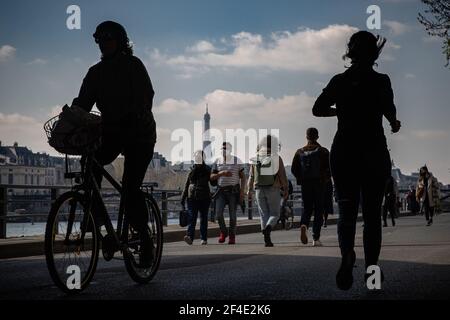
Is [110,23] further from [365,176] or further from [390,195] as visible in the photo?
[390,195]

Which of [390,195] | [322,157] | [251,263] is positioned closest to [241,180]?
[322,157]

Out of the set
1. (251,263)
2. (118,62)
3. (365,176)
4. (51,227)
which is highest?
(118,62)

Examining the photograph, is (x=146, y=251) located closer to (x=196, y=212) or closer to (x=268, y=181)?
(x=268, y=181)

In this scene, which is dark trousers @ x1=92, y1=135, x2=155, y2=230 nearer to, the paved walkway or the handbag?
the paved walkway

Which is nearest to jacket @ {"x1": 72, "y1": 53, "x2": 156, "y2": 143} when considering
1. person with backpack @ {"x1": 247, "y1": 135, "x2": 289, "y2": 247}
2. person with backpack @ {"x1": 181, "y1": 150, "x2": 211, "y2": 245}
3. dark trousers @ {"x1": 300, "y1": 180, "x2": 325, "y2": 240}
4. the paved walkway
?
the paved walkway

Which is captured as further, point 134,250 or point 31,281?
point 31,281

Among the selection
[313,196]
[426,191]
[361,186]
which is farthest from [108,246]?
[426,191]

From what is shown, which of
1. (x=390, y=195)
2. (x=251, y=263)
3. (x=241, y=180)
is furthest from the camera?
(x=390, y=195)

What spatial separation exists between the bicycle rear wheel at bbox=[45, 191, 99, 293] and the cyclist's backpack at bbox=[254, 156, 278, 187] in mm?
6290

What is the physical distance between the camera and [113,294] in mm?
4773

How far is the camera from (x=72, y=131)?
4.62m

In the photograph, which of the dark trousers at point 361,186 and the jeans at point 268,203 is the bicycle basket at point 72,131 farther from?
the jeans at point 268,203

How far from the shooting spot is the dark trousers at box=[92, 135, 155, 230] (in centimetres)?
505
